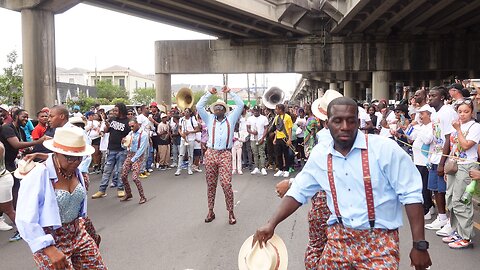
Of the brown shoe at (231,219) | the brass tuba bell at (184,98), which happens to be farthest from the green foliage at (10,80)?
the brown shoe at (231,219)

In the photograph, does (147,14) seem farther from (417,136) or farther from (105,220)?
(417,136)

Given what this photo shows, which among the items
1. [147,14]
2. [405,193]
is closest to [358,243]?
[405,193]

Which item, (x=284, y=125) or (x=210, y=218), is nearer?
(x=210, y=218)

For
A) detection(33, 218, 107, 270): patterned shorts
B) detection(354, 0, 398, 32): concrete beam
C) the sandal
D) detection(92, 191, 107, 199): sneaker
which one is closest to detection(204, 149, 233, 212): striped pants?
the sandal

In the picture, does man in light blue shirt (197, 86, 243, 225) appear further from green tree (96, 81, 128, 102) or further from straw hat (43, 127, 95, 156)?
green tree (96, 81, 128, 102)

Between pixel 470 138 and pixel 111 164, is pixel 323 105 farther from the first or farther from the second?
pixel 111 164

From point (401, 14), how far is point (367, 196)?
16905mm

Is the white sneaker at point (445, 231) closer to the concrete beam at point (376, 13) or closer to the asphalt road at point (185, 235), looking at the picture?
the asphalt road at point (185, 235)

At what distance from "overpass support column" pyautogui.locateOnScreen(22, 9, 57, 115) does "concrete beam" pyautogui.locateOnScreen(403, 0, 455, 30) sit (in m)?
13.8

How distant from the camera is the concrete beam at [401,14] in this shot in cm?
1619

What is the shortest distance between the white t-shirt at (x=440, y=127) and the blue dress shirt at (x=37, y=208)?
501 cm

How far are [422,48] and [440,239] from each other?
18.2 meters

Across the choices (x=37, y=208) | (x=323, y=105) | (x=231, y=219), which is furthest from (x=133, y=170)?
(x=37, y=208)

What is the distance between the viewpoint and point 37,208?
3.03 meters
